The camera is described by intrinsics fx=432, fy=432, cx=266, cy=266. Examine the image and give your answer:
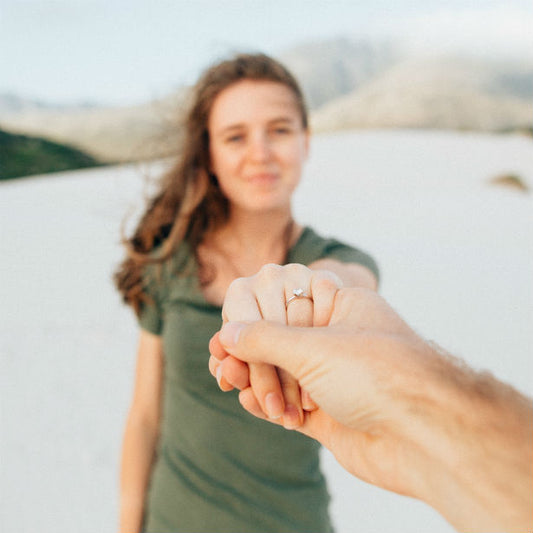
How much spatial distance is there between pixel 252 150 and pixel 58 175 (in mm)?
13087

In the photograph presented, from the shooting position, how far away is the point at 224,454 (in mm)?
1350

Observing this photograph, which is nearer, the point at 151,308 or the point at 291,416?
the point at 291,416

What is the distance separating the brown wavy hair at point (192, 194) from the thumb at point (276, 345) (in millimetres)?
887

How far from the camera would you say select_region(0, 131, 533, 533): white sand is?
2.91 m

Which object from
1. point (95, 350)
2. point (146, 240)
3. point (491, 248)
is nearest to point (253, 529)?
point (146, 240)

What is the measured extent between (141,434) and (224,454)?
1.21 feet

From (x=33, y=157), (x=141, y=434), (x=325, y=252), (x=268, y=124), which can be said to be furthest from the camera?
(x=33, y=157)

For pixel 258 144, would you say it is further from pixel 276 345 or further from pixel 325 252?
pixel 276 345

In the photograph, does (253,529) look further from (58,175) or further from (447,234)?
(58,175)

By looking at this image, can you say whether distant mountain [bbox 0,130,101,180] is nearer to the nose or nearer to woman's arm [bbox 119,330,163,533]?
woman's arm [bbox 119,330,163,533]

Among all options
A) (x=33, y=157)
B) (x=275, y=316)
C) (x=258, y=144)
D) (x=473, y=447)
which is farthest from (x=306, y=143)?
(x=33, y=157)

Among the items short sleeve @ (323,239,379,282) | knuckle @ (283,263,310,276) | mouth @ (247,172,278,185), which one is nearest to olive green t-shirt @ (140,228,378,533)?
short sleeve @ (323,239,379,282)

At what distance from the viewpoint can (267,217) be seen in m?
1.49

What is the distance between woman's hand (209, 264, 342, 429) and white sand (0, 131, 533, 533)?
759 millimetres
